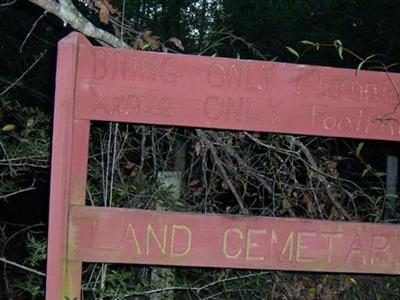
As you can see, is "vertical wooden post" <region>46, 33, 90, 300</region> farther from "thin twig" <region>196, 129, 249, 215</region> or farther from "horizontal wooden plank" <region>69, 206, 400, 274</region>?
"thin twig" <region>196, 129, 249, 215</region>

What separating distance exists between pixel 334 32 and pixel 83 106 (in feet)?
20.6

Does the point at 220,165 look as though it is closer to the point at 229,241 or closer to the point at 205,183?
the point at 205,183

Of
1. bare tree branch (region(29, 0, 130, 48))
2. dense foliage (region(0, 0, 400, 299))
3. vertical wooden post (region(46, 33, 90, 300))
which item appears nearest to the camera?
vertical wooden post (region(46, 33, 90, 300))

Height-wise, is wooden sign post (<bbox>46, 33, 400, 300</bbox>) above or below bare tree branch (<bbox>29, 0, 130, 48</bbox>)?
below

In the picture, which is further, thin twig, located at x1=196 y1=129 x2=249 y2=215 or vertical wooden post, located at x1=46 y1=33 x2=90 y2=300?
thin twig, located at x1=196 y1=129 x2=249 y2=215

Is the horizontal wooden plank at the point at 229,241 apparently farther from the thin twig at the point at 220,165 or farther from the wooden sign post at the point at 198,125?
the thin twig at the point at 220,165

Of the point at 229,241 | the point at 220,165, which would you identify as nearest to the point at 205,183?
the point at 220,165

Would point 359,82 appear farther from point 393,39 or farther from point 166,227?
point 393,39

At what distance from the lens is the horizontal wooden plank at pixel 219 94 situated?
2.29m

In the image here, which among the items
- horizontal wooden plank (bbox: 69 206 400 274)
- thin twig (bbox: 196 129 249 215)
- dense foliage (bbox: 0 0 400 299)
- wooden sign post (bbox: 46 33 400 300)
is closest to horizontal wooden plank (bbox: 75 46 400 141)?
wooden sign post (bbox: 46 33 400 300)

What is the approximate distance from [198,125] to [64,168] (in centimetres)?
48

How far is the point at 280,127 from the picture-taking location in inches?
91.8

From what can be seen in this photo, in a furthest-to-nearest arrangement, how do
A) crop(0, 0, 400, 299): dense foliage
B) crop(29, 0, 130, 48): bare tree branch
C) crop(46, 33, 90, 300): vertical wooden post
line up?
crop(0, 0, 400, 299): dense foliage, crop(29, 0, 130, 48): bare tree branch, crop(46, 33, 90, 300): vertical wooden post

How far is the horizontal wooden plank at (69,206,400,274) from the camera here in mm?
2273
